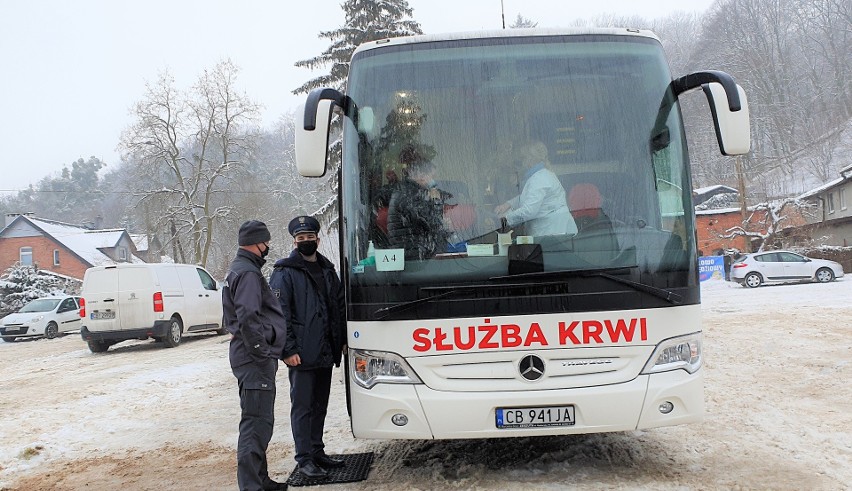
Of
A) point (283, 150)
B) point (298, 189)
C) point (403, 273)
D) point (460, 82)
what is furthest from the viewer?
point (298, 189)

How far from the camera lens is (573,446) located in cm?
611

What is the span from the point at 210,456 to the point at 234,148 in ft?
131

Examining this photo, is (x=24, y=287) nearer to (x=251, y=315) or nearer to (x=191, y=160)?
(x=191, y=160)

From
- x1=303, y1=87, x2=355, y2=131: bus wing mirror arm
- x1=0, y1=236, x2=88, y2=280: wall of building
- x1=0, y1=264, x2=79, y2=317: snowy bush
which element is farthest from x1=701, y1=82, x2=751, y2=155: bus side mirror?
x1=0, y1=236, x2=88, y2=280: wall of building

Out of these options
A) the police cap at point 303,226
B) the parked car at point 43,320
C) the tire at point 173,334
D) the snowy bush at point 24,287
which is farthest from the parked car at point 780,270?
the snowy bush at point 24,287

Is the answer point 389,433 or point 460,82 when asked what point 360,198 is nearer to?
point 460,82

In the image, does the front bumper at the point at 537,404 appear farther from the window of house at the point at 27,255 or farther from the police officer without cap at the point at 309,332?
the window of house at the point at 27,255

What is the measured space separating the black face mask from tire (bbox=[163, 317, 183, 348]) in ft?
42.4

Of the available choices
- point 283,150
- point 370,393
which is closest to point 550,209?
point 370,393

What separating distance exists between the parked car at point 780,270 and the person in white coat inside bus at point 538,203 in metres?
28.0

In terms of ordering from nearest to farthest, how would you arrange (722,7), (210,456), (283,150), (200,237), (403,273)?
(403,273) → (210,456) → (200,237) → (283,150) → (722,7)

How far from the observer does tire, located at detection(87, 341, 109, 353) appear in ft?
57.9

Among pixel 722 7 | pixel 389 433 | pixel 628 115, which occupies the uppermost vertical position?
pixel 722 7

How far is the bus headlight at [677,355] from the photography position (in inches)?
187
